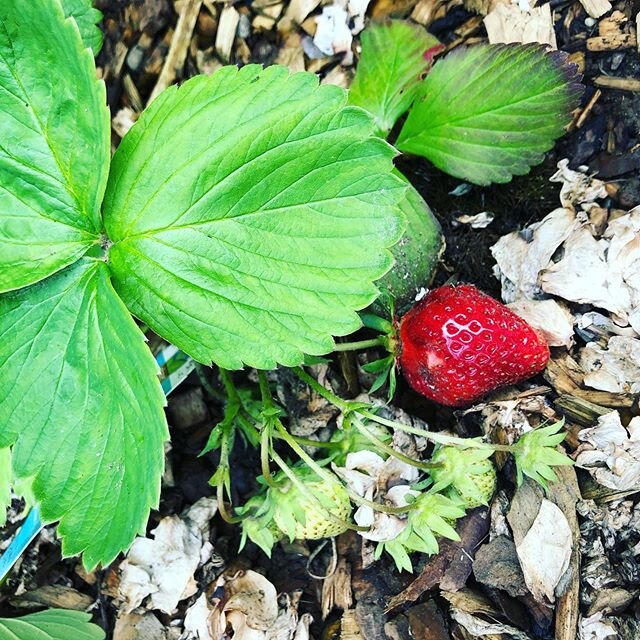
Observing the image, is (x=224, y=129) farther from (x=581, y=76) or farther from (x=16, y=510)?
(x=16, y=510)

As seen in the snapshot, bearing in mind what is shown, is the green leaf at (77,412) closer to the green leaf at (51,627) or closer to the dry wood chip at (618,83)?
the green leaf at (51,627)

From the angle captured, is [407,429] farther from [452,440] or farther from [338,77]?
[338,77]

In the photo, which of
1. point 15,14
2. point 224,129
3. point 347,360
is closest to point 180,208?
point 224,129

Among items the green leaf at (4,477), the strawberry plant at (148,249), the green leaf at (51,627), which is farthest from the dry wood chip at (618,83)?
the green leaf at (51,627)

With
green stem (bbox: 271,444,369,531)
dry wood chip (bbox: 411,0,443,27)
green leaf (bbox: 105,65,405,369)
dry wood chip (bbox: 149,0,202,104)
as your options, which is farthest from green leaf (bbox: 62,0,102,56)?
green stem (bbox: 271,444,369,531)

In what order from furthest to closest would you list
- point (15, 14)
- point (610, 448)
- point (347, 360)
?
point (347, 360), point (610, 448), point (15, 14)

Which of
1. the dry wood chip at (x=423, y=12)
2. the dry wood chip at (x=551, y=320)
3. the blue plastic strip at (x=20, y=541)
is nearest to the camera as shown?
the dry wood chip at (x=551, y=320)

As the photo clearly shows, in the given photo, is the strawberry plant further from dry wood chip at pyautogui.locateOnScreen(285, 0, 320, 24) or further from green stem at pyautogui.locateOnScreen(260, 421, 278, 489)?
dry wood chip at pyautogui.locateOnScreen(285, 0, 320, 24)

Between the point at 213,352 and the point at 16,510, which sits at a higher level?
the point at 213,352
